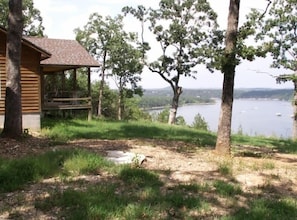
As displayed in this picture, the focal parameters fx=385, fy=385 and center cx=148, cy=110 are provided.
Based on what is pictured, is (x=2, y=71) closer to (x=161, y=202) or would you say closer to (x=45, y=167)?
(x=45, y=167)

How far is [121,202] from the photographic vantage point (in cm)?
592

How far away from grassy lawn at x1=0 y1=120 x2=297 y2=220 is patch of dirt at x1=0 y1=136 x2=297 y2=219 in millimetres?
30

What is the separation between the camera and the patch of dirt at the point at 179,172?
19.7 ft

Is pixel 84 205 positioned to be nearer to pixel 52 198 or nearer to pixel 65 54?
pixel 52 198

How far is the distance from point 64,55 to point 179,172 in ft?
58.5

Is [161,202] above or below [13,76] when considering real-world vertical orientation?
below

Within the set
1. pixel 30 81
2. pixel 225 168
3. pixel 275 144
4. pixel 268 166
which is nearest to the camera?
pixel 225 168

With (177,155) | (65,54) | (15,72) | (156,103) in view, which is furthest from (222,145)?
(156,103)

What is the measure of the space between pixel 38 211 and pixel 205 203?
2.56 m

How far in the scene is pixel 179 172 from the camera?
8195 mm

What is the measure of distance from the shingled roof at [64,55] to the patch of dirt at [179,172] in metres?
11.5

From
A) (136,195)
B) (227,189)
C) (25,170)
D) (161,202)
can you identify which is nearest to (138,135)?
(25,170)

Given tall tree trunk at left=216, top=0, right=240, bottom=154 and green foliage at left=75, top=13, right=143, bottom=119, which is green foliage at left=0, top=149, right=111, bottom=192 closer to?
tall tree trunk at left=216, top=0, right=240, bottom=154

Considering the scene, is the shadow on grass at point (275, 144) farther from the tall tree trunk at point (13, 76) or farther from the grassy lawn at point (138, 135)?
the tall tree trunk at point (13, 76)
